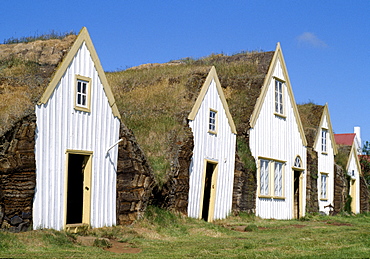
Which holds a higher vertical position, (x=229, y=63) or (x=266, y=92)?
(x=229, y=63)

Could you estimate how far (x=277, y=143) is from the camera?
83.2ft

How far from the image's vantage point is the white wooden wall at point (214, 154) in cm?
1945

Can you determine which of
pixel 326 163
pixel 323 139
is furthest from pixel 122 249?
pixel 326 163

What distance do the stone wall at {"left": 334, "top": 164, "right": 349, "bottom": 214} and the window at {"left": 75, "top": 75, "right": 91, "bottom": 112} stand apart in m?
20.8

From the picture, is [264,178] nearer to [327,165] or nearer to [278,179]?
→ [278,179]

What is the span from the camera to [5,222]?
12672 millimetres

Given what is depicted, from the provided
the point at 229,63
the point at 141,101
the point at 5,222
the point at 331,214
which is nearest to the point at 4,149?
the point at 5,222

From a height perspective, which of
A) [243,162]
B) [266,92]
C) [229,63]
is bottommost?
[243,162]

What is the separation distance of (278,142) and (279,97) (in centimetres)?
216

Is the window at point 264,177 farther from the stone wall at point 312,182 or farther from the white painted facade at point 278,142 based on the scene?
the stone wall at point 312,182

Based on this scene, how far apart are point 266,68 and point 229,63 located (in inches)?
98.6

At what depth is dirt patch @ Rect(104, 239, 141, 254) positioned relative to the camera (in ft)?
41.4

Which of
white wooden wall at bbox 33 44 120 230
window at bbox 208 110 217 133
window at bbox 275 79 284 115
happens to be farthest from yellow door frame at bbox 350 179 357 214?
white wooden wall at bbox 33 44 120 230

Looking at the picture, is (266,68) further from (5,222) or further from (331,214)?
(5,222)
